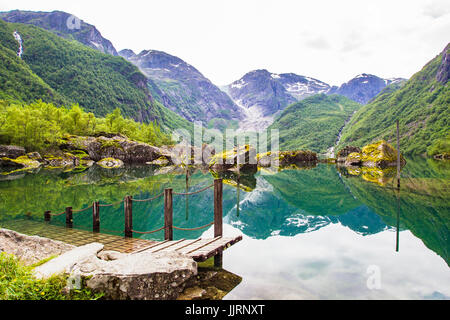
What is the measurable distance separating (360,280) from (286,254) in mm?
2612

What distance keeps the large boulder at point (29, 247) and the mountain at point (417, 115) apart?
365 ft

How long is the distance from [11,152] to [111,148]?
721 inches

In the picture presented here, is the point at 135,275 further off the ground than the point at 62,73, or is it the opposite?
the point at 62,73

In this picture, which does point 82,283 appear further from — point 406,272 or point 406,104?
point 406,104

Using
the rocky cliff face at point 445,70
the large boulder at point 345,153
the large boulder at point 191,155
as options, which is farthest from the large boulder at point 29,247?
the rocky cliff face at point 445,70

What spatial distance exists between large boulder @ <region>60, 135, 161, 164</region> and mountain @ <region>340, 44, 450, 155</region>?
92.6m

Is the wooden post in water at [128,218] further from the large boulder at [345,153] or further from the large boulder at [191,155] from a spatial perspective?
the large boulder at [345,153]

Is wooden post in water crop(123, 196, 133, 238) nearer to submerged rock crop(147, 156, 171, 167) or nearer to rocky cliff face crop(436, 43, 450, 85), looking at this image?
submerged rock crop(147, 156, 171, 167)

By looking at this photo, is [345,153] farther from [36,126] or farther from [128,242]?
[128,242]

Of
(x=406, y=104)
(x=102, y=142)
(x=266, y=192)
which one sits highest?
(x=406, y=104)

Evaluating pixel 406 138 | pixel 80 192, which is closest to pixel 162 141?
pixel 80 192

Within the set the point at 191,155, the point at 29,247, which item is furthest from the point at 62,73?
the point at 29,247

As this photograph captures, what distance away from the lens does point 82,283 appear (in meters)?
5.38

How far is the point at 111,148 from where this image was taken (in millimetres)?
59531
